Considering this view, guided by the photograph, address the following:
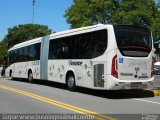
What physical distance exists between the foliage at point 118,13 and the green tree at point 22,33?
1217 inches

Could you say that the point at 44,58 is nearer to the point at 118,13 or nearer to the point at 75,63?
the point at 75,63

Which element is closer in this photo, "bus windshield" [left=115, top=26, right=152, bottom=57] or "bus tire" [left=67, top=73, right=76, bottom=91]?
"bus windshield" [left=115, top=26, right=152, bottom=57]

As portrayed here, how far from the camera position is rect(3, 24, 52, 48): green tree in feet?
273

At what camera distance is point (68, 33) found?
2055 cm

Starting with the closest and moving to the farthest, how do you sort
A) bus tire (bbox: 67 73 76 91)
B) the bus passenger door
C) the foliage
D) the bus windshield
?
the bus windshield → bus tire (bbox: 67 73 76 91) → the bus passenger door → the foliage

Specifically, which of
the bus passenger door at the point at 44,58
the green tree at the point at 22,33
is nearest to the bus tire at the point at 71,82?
the bus passenger door at the point at 44,58

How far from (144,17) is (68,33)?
32000 mm

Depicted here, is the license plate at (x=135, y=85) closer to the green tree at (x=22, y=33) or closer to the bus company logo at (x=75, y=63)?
the bus company logo at (x=75, y=63)

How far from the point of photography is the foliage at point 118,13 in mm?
49781

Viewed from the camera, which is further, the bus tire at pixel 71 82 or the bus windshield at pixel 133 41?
the bus tire at pixel 71 82

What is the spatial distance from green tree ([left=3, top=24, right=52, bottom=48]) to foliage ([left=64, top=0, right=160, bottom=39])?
30.9 meters

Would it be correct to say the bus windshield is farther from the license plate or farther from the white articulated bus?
the license plate

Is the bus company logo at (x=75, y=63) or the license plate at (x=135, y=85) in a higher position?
the bus company logo at (x=75, y=63)

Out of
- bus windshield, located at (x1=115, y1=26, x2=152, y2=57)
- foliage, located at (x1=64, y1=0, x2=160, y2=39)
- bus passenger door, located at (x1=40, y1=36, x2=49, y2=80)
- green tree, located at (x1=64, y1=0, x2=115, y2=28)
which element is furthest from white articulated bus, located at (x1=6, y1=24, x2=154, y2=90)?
green tree, located at (x1=64, y1=0, x2=115, y2=28)
